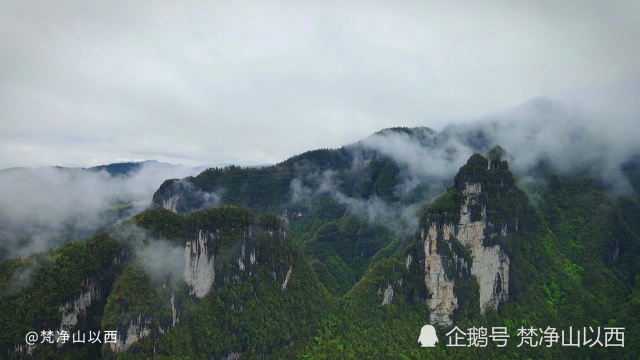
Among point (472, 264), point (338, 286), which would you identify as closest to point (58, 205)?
point (338, 286)

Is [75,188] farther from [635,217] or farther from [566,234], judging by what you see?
[635,217]

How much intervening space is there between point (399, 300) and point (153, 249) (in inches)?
1390

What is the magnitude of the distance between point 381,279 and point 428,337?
10.4 m

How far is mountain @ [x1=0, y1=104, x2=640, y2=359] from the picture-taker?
48469mm

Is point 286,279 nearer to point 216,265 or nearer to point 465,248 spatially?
point 216,265

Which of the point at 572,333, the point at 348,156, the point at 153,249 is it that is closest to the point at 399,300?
the point at 572,333

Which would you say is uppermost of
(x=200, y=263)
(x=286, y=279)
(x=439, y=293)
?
(x=200, y=263)

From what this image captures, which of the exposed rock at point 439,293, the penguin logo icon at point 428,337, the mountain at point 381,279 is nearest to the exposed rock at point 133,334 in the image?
the mountain at point 381,279

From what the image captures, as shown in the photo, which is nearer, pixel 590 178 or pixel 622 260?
pixel 622 260

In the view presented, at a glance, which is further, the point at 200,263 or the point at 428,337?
the point at 428,337

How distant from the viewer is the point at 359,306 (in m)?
62.8

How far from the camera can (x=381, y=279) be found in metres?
64.1

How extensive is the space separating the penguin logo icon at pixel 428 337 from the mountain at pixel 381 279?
98 centimetres

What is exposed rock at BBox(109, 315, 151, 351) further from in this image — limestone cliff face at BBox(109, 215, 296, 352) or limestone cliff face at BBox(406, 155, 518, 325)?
limestone cliff face at BBox(406, 155, 518, 325)
